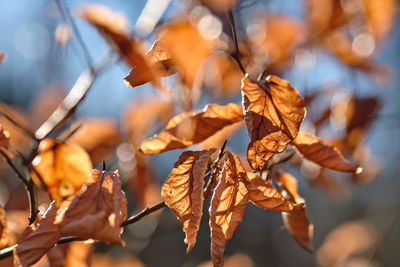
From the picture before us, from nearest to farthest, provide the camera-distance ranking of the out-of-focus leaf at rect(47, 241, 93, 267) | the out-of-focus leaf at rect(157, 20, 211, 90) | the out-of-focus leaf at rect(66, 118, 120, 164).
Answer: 1. the out-of-focus leaf at rect(47, 241, 93, 267)
2. the out-of-focus leaf at rect(157, 20, 211, 90)
3. the out-of-focus leaf at rect(66, 118, 120, 164)

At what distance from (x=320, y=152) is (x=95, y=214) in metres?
0.28

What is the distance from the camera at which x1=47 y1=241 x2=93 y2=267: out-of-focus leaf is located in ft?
1.72

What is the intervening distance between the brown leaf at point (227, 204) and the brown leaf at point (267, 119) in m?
0.02

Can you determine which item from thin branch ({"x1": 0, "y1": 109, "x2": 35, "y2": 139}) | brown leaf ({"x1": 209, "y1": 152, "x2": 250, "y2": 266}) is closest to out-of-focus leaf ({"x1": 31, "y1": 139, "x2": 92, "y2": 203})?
thin branch ({"x1": 0, "y1": 109, "x2": 35, "y2": 139})

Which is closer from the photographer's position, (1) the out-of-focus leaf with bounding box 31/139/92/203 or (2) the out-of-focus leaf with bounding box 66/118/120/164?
(1) the out-of-focus leaf with bounding box 31/139/92/203

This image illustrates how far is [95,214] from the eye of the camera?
329mm

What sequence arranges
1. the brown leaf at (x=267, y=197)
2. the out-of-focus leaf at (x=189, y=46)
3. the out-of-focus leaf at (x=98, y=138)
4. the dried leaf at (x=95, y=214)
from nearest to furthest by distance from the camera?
the dried leaf at (x=95, y=214) → the brown leaf at (x=267, y=197) → the out-of-focus leaf at (x=189, y=46) → the out-of-focus leaf at (x=98, y=138)

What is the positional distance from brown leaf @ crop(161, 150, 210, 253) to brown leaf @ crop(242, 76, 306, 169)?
0.06m

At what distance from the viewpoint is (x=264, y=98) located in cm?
40

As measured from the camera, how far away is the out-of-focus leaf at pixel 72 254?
525mm

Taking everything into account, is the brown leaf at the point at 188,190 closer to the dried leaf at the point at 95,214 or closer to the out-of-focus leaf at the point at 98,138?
the dried leaf at the point at 95,214

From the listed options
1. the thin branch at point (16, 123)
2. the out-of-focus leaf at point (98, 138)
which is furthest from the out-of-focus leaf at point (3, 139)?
the out-of-focus leaf at point (98, 138)

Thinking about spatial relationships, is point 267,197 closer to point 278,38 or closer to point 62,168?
point 62,168

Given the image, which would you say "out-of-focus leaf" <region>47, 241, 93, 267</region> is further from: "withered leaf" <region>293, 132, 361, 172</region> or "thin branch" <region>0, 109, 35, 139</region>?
"withered leaf" <region>293, 132, 361, 172</region>
